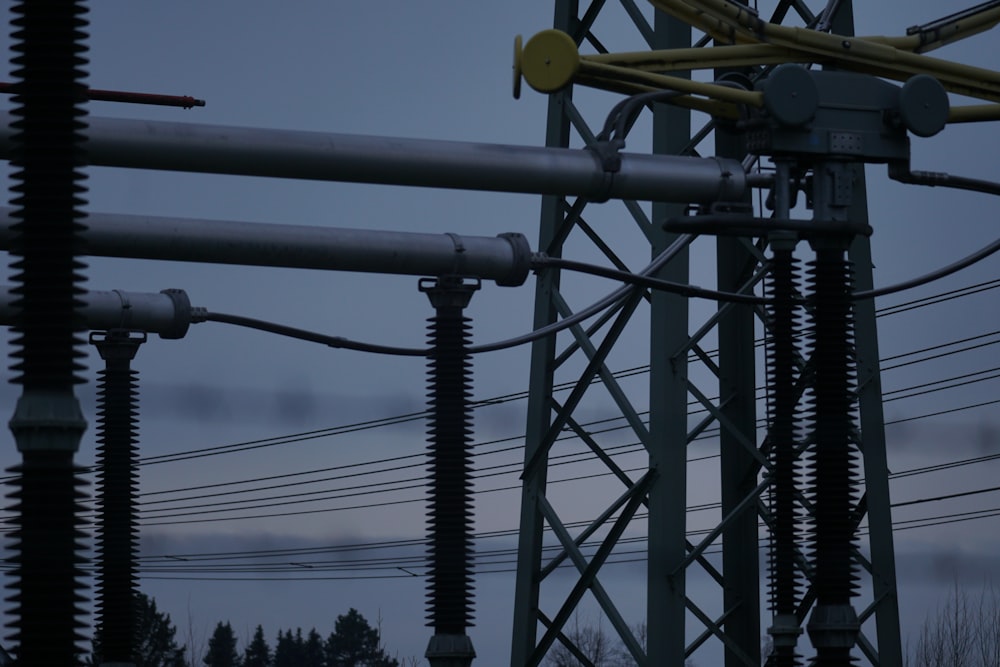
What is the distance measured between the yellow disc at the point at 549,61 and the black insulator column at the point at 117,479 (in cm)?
431

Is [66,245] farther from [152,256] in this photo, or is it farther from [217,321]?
[217,321]

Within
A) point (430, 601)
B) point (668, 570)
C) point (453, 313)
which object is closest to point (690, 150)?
point (668, 570)

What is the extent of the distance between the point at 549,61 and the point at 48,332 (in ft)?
13.9

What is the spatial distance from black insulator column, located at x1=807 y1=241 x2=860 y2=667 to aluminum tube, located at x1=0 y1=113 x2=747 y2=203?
1178 millimetres

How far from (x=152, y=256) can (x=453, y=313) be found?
223 cm

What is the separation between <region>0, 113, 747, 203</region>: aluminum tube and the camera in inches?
398

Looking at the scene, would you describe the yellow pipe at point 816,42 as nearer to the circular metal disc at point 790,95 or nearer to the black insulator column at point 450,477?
the circular metal disc at point 790,95

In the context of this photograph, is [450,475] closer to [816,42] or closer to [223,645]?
[816,42]

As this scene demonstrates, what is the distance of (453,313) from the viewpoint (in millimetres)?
10867

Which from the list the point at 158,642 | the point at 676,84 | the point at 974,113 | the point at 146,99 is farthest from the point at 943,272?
the point at 158,642

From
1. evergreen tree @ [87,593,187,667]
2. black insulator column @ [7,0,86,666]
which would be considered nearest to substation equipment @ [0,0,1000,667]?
black insulator column @ [7,0,86,666]

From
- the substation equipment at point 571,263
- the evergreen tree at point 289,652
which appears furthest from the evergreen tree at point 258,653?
the substation equipment at point 571,263

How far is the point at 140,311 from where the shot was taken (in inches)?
511

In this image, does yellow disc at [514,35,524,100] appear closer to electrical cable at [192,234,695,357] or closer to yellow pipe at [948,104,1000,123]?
electrical cable at [192,234,695,357]
